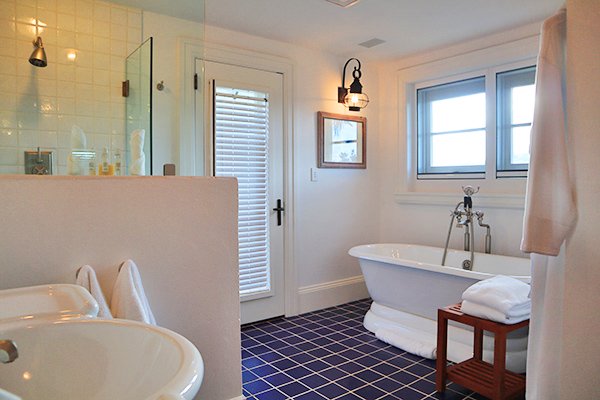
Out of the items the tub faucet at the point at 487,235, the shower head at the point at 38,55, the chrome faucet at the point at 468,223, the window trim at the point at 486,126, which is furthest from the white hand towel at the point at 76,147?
the window trim at the point at 486,126

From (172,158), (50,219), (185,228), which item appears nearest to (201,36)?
(172,158)

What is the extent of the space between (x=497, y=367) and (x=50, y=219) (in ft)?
6.77

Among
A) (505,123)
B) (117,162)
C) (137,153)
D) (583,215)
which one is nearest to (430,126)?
(505,123)

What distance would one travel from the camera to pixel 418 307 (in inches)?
119

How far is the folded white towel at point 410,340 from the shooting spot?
2742 millimetres

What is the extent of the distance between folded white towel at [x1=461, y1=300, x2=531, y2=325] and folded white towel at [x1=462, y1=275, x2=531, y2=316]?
2 cm

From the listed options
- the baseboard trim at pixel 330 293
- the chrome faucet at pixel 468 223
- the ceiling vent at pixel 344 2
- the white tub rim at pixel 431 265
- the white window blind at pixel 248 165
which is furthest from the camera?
the baseboard trim at pixel 330 293

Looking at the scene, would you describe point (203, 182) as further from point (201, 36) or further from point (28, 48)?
point (28, 48)

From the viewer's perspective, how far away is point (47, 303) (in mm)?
1183

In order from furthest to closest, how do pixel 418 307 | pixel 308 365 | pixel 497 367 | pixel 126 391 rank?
pixel 418 307 < pixel 308 365 < pixel 497 367 < pixel 126 391

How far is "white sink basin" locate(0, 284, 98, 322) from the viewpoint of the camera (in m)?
1.11

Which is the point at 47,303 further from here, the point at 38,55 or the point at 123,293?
the point at 38,55

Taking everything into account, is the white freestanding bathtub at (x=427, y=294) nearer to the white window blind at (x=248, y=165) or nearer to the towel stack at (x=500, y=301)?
the towel stack at (x=500, y=301)

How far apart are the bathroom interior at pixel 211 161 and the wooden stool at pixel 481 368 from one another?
117 mm
